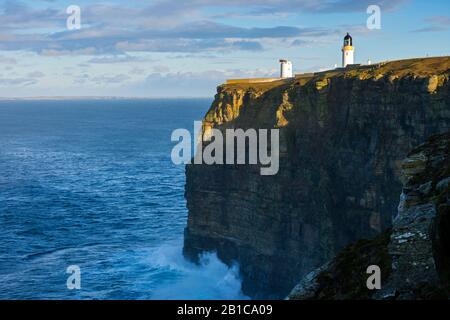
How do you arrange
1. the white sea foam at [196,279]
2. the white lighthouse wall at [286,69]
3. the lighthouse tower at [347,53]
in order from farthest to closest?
the white lighthouse wall at [286,69], the lighthouse tower at [347,53], the white sea foam at [196,279]

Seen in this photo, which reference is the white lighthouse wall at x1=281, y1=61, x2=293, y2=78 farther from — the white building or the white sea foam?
the white sea foam

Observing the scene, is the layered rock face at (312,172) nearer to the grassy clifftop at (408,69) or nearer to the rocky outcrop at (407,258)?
the grassy clifftop at (408,69)

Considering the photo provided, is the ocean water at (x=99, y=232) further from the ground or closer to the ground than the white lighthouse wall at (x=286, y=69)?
closer to the ground

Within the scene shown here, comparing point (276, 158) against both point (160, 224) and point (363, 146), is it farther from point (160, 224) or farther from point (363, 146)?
point (160, 224)

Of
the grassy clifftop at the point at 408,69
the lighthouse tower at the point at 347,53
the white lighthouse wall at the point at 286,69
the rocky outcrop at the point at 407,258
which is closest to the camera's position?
the rocky outcrop at the point at 407,258

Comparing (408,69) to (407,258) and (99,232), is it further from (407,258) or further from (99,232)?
(99,232)

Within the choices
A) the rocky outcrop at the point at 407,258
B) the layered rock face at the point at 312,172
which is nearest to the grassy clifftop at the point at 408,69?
the layered rock face at the point at 312,172

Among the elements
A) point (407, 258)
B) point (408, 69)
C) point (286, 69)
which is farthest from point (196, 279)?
point (407, 258)
